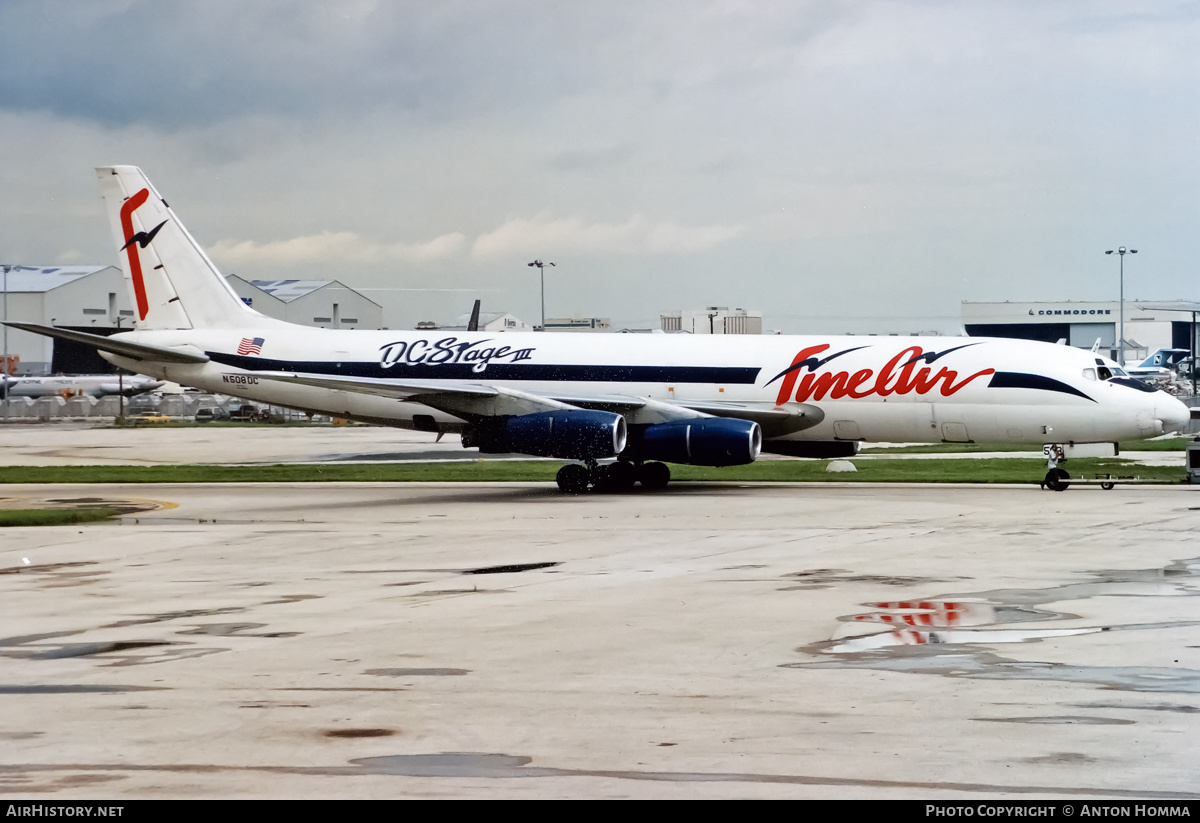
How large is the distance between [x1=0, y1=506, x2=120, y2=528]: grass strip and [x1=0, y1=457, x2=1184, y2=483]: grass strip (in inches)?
429

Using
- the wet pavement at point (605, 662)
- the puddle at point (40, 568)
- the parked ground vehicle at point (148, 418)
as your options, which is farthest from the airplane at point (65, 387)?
the puddle at point (40, 568)

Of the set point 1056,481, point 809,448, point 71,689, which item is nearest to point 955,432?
point 1056,481

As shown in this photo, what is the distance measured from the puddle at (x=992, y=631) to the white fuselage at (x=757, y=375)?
15708 millimetres

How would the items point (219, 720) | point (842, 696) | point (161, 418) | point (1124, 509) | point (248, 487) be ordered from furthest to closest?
point (161, 418) → point (248, 487) → point (1124, 509) → point (842, 696) → point (219, 720)

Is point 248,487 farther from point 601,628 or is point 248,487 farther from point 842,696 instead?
point 842,696

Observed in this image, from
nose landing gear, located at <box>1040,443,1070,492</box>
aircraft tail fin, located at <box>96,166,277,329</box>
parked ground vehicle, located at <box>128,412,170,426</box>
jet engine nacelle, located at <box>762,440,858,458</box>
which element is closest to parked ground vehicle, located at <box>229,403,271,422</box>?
parked ground vehicle, located at <box>128,412,170,426</box>

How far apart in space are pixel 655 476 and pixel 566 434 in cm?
424

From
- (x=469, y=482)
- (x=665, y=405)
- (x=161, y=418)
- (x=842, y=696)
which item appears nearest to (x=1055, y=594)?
(x=842, y=696)

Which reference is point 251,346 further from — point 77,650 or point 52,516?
point 77,650

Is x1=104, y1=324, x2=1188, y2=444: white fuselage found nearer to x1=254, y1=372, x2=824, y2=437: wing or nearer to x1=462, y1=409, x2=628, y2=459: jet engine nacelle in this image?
x1=254, y1=372, x2=824, y2=437: wing

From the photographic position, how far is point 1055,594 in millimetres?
17453

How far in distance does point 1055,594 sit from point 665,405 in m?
19.8

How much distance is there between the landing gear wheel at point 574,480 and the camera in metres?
37.0

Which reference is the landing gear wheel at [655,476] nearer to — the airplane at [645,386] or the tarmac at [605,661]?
the airplane at [645,386]
